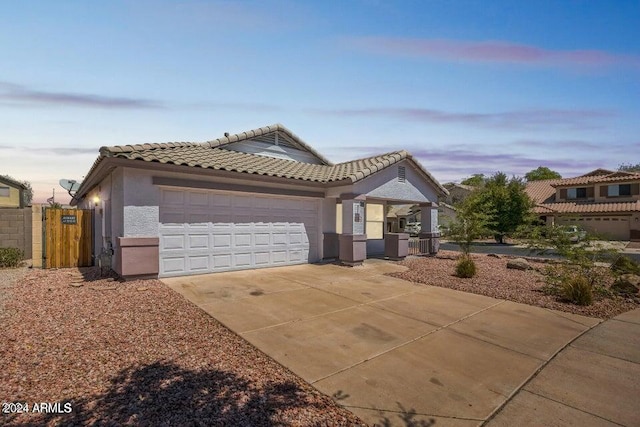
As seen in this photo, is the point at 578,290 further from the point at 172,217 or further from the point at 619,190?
the point at 619,190

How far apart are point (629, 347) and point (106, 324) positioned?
343 inches

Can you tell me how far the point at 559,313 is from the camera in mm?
7027

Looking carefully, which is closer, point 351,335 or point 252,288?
point 351,335

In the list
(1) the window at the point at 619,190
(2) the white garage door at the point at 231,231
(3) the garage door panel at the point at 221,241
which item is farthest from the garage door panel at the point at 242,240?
(1) the window at the point at 619,190

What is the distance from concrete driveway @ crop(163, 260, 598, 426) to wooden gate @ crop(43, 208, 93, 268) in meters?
5.09

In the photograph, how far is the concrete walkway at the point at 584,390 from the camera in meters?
3.34

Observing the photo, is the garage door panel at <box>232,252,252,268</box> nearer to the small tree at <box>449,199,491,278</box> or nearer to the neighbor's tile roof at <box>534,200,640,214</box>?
the small tree at <box>449,199,491,278</box>

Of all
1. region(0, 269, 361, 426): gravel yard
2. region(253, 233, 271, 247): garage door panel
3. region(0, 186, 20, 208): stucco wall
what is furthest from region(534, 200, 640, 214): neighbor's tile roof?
region(0, 186, 20, 208): stucco wall

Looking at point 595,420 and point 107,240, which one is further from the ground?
point 107,240

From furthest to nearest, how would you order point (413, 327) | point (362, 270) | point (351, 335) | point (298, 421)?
1. point (362, 270)
2. point (413, 327)
3. point (351, 335)
4. point (298, 421)

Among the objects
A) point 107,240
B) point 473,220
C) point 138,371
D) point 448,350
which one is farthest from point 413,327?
point 107,240

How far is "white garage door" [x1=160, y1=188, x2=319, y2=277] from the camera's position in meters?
9.77

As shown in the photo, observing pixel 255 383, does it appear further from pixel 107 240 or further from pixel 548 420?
pixel 107 240

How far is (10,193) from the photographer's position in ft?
124
